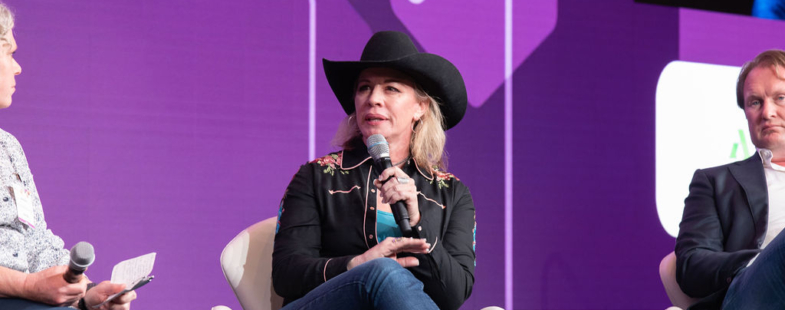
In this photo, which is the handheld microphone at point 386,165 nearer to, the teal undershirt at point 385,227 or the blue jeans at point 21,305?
the teal undershirt at point 385,227

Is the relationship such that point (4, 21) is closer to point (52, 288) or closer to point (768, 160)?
point (52, 288)

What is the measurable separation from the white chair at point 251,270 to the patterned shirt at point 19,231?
1.44 feet

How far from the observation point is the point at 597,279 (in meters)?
3.77

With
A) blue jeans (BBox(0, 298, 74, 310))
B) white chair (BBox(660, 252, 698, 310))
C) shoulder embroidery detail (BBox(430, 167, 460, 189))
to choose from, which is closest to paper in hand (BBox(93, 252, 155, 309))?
blue jeans (BBox(0, 298, 74, 310))

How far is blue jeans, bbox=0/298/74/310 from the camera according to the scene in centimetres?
187

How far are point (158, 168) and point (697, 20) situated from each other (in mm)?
2579

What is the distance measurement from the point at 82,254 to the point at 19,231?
1.98ft

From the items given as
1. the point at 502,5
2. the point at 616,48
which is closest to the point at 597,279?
the point at 616,48

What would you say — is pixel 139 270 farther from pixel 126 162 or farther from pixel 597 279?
pixel 597 279

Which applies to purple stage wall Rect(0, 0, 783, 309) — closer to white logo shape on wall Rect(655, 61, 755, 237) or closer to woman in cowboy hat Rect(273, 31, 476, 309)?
white logo shape on wall Rect(655, 61, 755, 237)

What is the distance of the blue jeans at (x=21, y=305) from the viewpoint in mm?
1868

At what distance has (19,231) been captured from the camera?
2076 mm

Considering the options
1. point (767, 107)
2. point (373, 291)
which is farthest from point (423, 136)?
point (767, 107)

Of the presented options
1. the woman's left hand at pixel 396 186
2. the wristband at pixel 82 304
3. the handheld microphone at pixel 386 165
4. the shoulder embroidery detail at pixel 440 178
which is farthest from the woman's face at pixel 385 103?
the wristband at pixel 82 304
